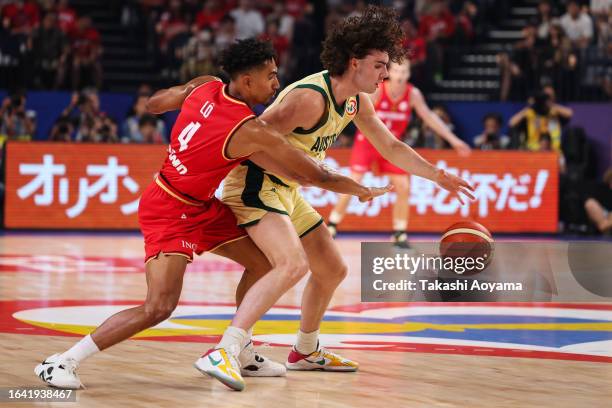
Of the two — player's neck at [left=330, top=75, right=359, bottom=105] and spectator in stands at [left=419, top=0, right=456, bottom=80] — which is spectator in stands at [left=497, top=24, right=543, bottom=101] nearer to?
spectator in stands at [left=419, top=0, right=456, bottom=80]

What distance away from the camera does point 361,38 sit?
6.36 metres

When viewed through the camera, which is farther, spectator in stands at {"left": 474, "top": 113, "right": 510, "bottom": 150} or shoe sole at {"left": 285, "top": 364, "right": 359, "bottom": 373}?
spectator in stands at {"left": 474, "top": 113, "right": 510, "bottom": 150}

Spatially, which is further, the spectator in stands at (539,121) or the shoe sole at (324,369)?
the spectator in stands at (539,121)

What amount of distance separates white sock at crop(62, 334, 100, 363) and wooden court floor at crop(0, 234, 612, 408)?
17 centimetres

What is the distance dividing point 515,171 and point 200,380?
11.3 metres

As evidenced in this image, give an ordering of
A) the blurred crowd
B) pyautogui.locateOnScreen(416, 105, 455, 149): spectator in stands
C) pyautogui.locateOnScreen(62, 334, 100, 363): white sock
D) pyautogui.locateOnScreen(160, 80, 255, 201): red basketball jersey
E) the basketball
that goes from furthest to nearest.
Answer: the blurred crowd, pyautogui.locateOnScreen(416, 105, 455, 149): spectator in stands, the basketball, pyautogui.locateOnScreen(160, 80, 255, 201): red basketball jersey, pyautogui.locateOnScreen(62, 334, 100, 363): white sock

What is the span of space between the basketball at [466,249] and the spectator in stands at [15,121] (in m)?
10.5

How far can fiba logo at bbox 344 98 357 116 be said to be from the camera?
256 inches

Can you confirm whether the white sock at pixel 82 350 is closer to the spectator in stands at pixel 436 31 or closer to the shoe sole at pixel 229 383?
the shoe sole at pixel 229 383

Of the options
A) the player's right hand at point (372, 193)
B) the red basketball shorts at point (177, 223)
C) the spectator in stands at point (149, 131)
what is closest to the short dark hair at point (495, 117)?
the spectator in stands at point (149, 131)

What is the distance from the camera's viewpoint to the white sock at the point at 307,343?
6.64m

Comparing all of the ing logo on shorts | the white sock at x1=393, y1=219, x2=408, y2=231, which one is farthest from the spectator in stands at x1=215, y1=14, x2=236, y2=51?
the ing logo on shorts

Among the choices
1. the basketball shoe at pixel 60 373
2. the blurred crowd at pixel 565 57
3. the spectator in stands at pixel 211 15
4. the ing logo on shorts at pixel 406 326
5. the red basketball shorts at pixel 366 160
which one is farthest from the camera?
the spectator in stands at pixel 211 15

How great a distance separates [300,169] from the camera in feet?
19.3
